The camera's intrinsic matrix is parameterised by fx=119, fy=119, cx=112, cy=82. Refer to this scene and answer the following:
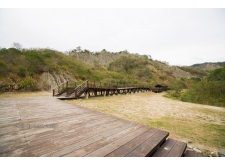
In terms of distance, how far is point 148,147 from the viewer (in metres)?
2.31

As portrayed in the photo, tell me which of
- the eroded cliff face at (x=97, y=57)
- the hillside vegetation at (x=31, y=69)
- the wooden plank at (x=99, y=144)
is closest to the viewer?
the wooden plank at (x=99, y=144)

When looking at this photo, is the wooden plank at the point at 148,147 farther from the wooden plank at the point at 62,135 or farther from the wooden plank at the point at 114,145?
the wooden plank at the point at 62,135

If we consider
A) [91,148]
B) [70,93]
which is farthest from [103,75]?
[91,148]

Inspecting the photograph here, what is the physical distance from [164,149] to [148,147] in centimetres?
56

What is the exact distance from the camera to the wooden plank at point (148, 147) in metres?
2.07

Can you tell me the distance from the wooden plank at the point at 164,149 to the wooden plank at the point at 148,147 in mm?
128

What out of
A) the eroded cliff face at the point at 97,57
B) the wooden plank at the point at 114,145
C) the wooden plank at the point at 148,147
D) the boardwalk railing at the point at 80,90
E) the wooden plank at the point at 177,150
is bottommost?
the wooden plank at the point at 177,150

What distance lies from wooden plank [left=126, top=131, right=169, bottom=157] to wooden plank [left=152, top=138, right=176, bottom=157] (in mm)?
128

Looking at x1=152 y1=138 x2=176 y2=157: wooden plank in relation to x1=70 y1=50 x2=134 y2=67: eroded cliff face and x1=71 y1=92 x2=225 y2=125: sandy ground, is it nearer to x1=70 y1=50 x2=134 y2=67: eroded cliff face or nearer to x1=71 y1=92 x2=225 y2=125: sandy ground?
x1=71 y1=92 x2=225 y2=125: sandy ground

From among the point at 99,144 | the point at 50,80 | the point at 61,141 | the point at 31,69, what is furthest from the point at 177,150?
the point at 31,69

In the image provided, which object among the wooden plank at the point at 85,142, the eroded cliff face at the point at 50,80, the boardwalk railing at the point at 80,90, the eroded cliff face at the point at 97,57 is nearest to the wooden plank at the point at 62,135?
the wooden plank at the point at 85,142

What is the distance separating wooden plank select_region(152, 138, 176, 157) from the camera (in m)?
2.38

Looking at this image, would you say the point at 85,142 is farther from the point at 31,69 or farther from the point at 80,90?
the point at 31,69
